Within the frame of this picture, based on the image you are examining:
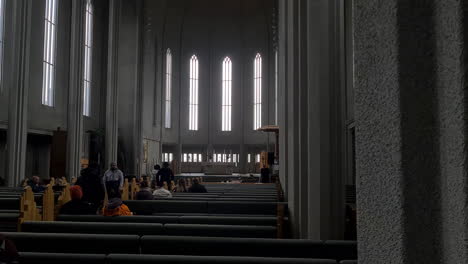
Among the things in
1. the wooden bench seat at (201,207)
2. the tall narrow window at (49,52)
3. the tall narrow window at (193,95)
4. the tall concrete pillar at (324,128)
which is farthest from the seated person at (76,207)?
the tall narrow window at (193,95)

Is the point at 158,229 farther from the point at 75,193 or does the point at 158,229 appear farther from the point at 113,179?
the point at 113,179

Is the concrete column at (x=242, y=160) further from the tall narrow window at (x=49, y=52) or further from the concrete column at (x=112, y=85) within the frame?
the tall narrow window at (x=49, y=52)

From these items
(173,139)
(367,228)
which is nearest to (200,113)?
(173,139)

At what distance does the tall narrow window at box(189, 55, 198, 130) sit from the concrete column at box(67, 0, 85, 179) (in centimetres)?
1104

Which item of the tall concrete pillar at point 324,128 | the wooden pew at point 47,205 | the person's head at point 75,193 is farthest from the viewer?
the wooden pew at point 47,205

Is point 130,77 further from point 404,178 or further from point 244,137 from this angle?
point 404,178

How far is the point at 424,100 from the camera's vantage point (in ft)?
2.64

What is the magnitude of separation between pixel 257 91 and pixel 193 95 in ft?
13.7

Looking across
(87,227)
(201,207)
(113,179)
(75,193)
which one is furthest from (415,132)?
(113,179)

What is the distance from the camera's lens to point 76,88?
17.8 metres

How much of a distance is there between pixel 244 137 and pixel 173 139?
456cm

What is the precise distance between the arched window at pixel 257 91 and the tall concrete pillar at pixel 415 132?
27338mm

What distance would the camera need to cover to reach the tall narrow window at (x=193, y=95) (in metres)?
28.6

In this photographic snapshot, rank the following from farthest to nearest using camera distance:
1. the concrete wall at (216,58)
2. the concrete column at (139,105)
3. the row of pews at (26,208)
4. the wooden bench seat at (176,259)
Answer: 1. the concrete wall at (216,58)
2. the concrete column at (139,105)
3. the row of pews at (26,208)
4. the wooden bench seat at (176,259)
